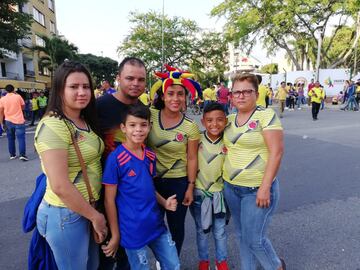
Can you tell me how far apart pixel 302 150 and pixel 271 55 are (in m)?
24.3

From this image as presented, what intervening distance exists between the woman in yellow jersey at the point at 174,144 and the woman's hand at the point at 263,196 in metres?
0.60

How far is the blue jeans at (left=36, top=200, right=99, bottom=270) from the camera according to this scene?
1760mm

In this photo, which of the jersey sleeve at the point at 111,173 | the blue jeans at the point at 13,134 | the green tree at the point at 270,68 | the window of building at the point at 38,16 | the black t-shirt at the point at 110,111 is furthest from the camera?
the green tree at the point at 270,68

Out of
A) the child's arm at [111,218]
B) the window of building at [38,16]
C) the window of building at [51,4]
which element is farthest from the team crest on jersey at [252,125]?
the window of building at [51,4]

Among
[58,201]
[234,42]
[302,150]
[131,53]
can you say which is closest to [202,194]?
[58,201]

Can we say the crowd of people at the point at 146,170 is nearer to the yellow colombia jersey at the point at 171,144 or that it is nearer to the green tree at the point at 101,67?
the yellow colombia jersey at the point at 171,144

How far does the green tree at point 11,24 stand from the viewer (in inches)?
521

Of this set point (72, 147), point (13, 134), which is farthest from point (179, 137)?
point (13, 134)

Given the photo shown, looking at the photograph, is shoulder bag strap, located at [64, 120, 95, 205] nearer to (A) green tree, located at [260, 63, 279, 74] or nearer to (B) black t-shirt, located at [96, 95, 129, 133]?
(B) black t-shirt, located at [96, 95, 129, 133]

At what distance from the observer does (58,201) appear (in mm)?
1763

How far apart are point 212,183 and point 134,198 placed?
0.81 metres

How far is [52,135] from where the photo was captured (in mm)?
1661

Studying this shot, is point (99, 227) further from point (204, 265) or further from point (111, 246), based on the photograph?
point (204, 265)

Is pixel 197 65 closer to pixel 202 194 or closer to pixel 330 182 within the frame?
pixel 330 182
